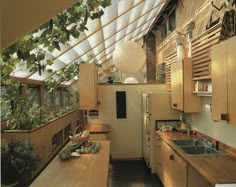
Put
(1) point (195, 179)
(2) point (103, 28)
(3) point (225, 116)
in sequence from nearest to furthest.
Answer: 1. (3) point (225, 116)
2. (1) point (195, 179)
3. (2) point (103, 28)

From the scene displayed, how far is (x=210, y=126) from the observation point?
3.67m

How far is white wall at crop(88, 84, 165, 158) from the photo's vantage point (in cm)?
604

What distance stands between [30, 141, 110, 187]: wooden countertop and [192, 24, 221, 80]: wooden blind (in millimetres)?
1782

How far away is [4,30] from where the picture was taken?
0.86 meters

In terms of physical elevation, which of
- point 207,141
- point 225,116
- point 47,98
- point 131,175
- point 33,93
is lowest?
point 131,175

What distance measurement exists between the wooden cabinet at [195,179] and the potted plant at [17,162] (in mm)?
1865

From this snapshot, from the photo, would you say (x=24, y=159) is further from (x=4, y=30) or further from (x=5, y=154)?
(x=4, y=30)

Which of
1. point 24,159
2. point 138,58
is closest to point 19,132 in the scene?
point 24,159

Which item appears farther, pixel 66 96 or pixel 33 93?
pixel 66 96

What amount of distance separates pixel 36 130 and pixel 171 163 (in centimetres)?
218

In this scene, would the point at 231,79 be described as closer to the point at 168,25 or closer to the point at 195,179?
the point at 195,179

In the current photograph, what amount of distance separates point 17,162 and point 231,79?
8.08ft

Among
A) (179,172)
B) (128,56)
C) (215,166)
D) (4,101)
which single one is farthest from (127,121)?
(215,166)

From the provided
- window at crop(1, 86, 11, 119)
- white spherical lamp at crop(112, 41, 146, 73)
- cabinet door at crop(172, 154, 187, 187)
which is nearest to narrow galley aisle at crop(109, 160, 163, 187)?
cabinet door at crop(172, 154, 187, 187)
